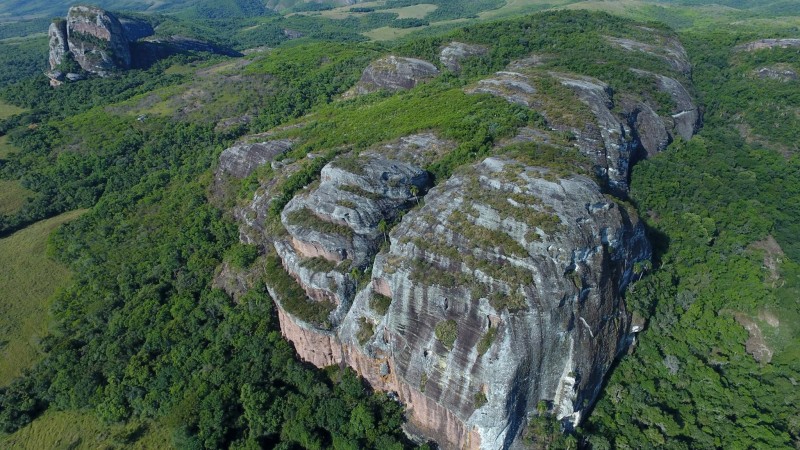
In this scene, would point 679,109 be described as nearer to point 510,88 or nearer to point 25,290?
point 510,88

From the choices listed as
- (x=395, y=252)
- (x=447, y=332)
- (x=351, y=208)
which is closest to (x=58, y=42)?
(x=351, y=208)

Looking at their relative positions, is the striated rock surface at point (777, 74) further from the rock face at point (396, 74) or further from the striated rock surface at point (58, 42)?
the striated rock surface at point (58, 42)

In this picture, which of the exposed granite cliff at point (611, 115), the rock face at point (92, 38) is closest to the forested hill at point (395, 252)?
the exposed granite cliff at point (611, 115)

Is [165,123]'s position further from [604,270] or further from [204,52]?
[604,270]

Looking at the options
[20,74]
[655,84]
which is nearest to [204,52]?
[20,74]

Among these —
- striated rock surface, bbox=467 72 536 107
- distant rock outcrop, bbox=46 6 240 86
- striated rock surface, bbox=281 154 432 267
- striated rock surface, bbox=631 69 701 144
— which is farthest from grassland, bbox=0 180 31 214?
striated rock surface, bbox=631 69 701 144
